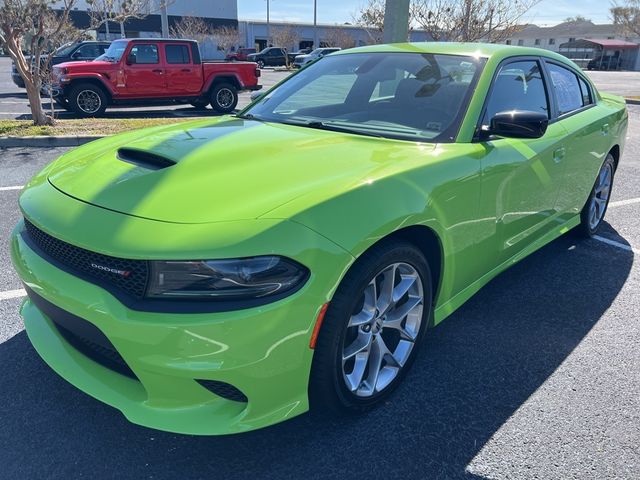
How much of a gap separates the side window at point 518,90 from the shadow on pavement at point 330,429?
1356 mm

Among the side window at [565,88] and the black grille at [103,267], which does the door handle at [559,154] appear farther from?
the black grille at [103,267]

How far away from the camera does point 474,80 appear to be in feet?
9.78

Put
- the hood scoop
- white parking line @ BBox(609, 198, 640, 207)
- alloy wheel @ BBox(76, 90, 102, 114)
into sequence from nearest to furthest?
1. the hood scoop
2. white parking line @ BBox(609, 198, 640, 207)
3. alloy wheel @ BBox(76, 90, 102, 114)

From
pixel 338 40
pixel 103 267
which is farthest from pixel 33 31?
pixel 338 40

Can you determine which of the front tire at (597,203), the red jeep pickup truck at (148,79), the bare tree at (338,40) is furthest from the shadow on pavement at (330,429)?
the bare tree at (338,40)

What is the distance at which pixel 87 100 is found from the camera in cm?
1160

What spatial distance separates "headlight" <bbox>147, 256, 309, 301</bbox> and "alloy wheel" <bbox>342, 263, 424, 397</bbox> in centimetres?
50

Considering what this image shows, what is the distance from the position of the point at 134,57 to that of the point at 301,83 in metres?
9.81

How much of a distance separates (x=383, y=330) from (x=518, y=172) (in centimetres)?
126

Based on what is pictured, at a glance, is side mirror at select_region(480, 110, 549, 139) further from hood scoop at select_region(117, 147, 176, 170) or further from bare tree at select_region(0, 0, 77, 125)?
bare tree at select_region(0, 0, 77, 125)

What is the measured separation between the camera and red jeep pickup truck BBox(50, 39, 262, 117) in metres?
11.3

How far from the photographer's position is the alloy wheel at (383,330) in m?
2.29

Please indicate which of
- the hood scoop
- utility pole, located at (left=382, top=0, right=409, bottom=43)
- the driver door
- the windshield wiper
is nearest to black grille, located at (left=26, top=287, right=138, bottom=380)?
the hood scoop

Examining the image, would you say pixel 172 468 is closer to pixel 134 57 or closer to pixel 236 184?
pixel 236 184
